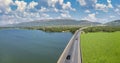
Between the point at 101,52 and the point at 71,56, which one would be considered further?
the point at 71,56

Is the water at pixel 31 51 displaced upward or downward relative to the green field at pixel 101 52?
downward

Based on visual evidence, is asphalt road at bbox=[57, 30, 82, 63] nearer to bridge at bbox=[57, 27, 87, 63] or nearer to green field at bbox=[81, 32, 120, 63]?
bridge at bbox=[57, 27, 87, 63]

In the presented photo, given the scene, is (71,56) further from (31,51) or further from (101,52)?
(31,51)

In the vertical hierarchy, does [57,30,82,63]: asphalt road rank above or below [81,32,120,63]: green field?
below

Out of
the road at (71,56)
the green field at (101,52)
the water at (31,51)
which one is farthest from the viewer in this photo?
the water at (31,51)

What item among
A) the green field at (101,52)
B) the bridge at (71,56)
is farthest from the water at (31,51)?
the green field at (101,52)

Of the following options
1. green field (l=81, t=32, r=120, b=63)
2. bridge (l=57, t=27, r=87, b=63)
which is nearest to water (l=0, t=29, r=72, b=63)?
bridge (l=57, t=27, r=87, b=63)

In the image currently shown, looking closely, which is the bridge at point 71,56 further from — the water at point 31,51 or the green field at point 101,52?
the water at point 31,51

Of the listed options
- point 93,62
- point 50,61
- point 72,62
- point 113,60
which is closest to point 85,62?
point 93,62

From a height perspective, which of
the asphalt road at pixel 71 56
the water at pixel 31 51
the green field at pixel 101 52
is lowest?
the water at pixel 31 51

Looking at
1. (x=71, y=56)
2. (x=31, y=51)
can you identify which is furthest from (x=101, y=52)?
(x=31, y=51)

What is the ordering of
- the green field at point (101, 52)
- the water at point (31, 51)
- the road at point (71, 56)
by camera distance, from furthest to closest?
1. the water at point (31, 51)
2. the road at point (71, 56)
3. the green field at point (101, 52)
